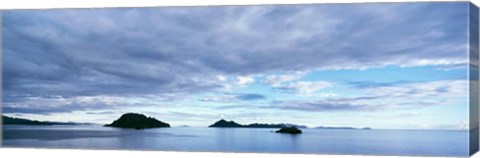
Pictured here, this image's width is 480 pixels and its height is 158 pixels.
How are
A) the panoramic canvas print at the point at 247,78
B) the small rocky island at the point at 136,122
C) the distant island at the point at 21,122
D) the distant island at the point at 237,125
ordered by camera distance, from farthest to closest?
the distant island at the point at 21,122 → the small rocky island at the point at 136,122 → the distant island at the point at 237,125 → the panoramic canvas print at the point at 247,78

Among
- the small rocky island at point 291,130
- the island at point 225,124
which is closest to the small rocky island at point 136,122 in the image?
the island at point 225,124

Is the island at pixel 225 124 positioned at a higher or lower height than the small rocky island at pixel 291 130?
higher

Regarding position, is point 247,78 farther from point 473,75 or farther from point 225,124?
point 473,75

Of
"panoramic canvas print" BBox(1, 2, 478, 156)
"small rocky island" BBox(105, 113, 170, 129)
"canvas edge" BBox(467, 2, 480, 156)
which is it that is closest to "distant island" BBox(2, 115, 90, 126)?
"panoramic canvas print" BBox(1, 2, 478, 156)

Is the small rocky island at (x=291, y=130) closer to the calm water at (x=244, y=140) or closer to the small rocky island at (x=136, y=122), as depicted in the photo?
the calm water at (x=244, y=140)

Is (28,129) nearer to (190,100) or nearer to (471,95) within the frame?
(190,100)

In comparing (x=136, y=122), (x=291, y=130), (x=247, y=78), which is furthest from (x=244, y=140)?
(x=136, y=122)

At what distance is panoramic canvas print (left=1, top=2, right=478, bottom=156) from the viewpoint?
13.5m

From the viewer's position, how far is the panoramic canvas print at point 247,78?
13469 mm

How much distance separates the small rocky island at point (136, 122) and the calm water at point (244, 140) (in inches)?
3.8

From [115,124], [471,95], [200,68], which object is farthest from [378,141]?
[115,124]

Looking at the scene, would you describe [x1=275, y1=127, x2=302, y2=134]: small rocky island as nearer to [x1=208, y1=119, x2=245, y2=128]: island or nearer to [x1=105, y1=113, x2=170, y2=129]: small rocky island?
[x1=208, y1=119, x2=245, y2=128]: island

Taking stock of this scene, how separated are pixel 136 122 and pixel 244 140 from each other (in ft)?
7.21

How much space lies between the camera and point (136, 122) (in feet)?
50.5
